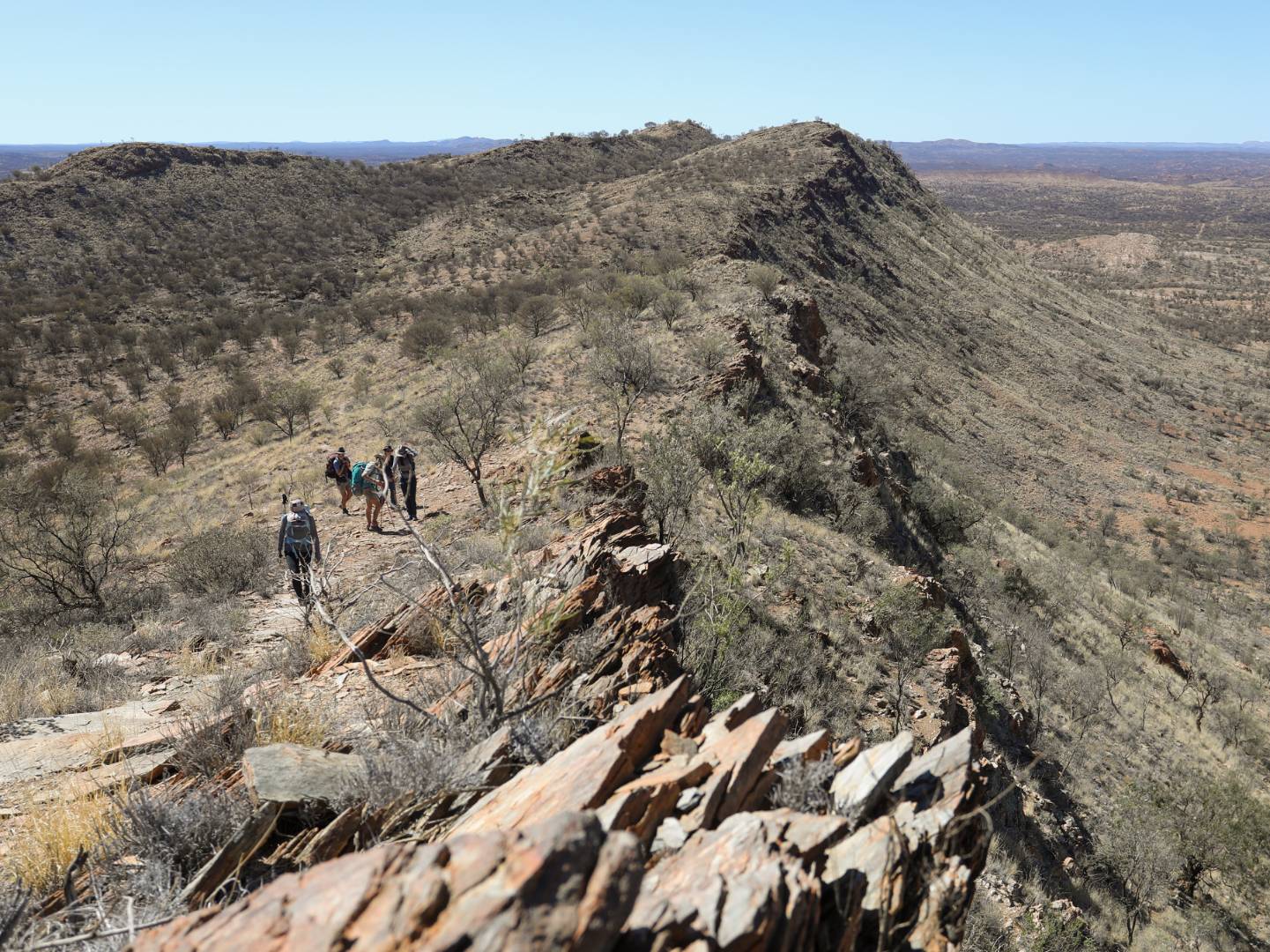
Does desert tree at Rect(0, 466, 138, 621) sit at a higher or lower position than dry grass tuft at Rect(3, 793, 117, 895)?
lower

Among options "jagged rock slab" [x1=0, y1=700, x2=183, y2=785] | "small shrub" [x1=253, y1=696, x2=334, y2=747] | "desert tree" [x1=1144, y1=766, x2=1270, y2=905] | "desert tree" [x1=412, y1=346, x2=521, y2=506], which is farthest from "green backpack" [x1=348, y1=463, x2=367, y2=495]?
"desert tree" [x1=1144, y1=766, x2=1270, y2=905]

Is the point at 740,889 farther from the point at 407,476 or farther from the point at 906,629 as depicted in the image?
the point at 407,476

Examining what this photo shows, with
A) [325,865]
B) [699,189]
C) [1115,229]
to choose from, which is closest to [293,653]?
[325,865]

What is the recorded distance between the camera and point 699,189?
43406mm

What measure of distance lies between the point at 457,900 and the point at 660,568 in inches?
205

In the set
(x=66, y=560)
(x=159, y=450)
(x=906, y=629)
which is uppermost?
(x=66, y=560)

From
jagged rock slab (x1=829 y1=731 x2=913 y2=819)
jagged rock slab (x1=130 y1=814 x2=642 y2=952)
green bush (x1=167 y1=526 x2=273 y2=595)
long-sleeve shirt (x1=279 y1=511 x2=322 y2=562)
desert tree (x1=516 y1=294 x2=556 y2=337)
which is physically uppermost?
desert tree (x1=516 y1=294 x2=556 y2=337)

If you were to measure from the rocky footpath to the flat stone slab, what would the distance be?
25.9 inches

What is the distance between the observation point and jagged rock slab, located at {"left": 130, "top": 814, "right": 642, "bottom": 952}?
84.5 inches

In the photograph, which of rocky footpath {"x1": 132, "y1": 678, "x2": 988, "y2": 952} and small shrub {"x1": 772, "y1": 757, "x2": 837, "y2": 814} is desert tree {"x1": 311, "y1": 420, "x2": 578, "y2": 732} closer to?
rocky footpath {"x1": 132, "y1": 678, "x2": 988, "y2": 952}

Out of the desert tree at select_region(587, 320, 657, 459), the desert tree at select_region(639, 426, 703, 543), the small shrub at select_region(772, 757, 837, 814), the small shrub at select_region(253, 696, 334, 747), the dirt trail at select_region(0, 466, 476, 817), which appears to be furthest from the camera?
the desert tree at select_region(587, 320, 657, 459)

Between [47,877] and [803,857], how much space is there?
3865 millimetres

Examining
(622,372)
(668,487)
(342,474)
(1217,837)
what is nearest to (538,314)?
(622,372)

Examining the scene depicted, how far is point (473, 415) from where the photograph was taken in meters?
15.2
